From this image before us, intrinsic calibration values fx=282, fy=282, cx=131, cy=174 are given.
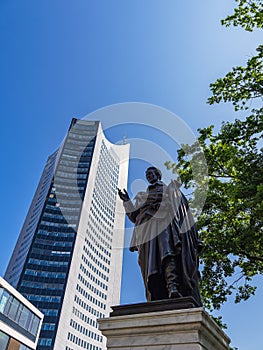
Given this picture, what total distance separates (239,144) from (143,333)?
32.0 ft

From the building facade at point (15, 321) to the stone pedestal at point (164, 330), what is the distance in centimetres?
2984

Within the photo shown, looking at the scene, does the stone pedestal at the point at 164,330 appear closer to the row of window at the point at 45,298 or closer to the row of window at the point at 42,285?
the row of window at the point at 45,298

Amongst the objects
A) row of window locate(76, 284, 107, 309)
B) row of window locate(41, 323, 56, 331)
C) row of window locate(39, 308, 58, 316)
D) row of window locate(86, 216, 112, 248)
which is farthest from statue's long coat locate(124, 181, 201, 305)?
row of window locate(86, 216, 112, 248)

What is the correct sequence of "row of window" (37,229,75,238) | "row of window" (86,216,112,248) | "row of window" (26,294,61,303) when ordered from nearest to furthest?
"row of window" (26,294,61,303) → "row of window" (37,229,75,238) → "row of window" (86,216,112,248)

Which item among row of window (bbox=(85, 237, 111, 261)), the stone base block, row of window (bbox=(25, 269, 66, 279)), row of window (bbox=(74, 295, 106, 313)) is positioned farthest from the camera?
row of window (bbox=(85, 237, 111, 261))

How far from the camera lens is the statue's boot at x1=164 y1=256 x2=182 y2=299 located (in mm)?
3363

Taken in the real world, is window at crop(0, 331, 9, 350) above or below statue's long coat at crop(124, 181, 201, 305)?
above

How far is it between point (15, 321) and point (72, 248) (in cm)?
6307

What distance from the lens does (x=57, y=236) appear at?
9875 centimetres

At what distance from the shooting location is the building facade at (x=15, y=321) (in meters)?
28.8

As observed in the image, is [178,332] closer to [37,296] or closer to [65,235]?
[37,296]

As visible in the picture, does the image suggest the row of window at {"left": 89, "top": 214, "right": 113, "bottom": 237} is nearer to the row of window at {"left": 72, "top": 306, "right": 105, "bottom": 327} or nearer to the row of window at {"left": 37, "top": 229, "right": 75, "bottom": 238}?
the row of window at {"left": 37, "top": 229, "right": 75, "bottom": 238}

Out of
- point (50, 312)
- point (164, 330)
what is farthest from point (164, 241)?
point (50, 312)

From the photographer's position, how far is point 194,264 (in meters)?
3.82
